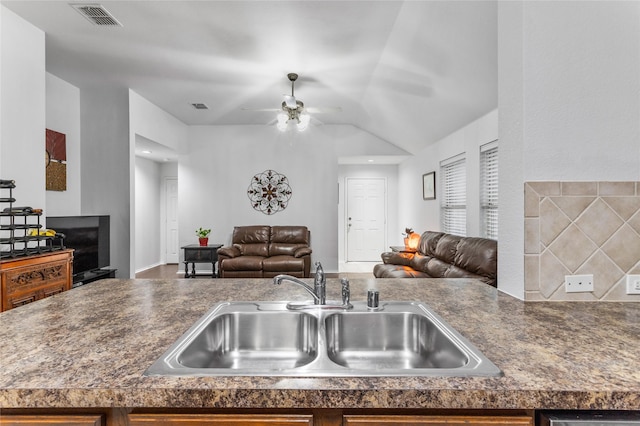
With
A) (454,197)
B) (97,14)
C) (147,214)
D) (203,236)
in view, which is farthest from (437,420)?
(147,214)

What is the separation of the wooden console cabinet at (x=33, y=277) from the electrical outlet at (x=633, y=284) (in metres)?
3.46

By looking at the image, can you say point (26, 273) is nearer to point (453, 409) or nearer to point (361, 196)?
point (453, 409)

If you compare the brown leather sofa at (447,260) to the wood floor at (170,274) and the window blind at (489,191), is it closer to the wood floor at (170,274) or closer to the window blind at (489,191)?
the window blind at (489,191)

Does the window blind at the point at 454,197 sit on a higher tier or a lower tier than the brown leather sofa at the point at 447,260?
higher

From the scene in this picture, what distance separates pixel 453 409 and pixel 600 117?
47.5 inches

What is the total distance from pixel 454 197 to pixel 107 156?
4.87 m

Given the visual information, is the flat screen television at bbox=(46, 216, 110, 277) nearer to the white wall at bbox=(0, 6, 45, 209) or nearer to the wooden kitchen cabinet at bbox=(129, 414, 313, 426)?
the white wall at bbox=(0, 6, 45, 209)

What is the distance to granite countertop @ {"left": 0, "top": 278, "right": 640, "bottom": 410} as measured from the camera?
669 millimetres

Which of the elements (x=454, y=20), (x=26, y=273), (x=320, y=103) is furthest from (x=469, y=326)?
(x=320, y=103)

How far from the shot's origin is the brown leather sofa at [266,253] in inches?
208

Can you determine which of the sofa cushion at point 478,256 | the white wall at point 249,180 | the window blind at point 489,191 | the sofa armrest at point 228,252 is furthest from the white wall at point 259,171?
the sofa cushion at point 478,256

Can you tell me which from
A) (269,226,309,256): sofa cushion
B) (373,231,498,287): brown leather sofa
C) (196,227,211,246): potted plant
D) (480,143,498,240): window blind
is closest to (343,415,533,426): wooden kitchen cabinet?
(373,231,498,287): brown leather sofa

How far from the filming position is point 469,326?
1.02 m

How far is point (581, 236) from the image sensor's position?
4.08ft
